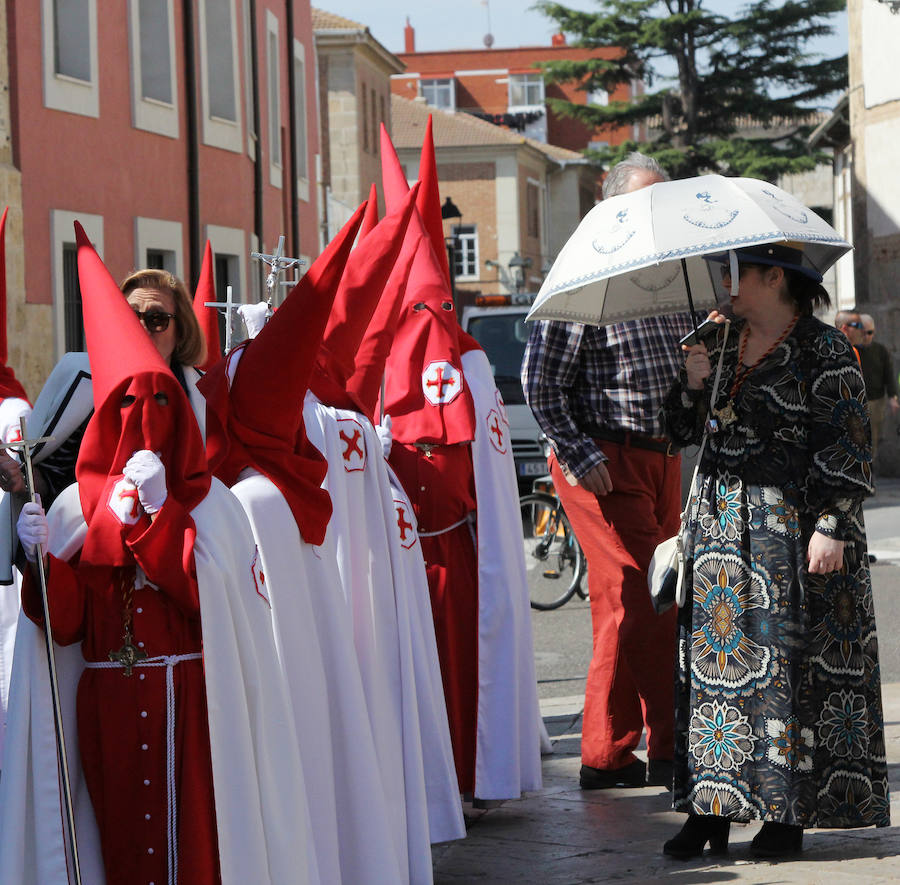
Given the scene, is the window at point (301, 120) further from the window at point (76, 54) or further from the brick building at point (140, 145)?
the window at point (76, 54)

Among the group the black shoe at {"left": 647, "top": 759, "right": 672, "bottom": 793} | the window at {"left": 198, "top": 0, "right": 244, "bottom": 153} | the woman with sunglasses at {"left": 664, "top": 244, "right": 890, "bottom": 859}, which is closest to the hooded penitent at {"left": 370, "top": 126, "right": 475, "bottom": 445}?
the woman with sunglasses at {"left": 664, "top": 244, "right": 890, "bottom": 859}

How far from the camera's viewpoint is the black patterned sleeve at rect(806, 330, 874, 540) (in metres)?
5.09

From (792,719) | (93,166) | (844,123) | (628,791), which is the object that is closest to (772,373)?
(792,719)

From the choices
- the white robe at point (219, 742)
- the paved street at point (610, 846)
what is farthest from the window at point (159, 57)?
the white robe at point (219, 742)

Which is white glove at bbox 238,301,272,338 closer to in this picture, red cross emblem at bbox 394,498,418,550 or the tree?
red cross emblem at bbox 394,498,418,550

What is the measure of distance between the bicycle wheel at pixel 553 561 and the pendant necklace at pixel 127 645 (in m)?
8.46

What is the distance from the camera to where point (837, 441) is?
5129mm

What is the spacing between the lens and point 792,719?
16.8 ft

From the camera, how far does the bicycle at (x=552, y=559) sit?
1262cm

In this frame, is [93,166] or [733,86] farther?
[733,86]

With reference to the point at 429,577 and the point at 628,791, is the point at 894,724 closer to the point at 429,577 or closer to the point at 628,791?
the point at 628,791

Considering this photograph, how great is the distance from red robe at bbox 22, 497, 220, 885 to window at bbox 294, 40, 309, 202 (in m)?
24.1

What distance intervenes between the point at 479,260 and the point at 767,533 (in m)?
59.1

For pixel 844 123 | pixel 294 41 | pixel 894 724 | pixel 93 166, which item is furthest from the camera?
pixel 844 123
